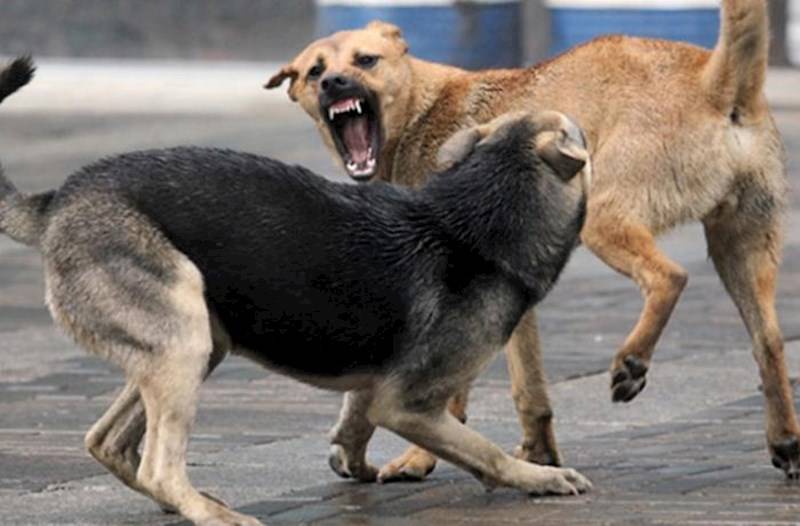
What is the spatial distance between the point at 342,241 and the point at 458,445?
65 cm

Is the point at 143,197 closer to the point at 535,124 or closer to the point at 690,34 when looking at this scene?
the point at 535,124

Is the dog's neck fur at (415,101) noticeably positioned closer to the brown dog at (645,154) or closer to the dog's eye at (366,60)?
the brown dog at (645,154)

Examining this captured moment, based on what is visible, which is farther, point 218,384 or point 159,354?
point 218,384

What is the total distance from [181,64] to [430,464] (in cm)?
2025

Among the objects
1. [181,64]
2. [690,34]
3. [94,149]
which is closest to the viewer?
[94,149]

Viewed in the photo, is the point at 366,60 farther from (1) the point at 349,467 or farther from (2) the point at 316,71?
(1) the point at 349,467

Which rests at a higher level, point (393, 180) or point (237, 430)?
point (393, 180)

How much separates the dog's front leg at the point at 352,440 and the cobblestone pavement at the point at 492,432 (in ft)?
0.19

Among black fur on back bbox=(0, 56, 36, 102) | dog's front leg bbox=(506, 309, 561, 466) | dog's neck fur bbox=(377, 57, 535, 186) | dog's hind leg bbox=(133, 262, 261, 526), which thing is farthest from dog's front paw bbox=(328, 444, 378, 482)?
black fur on back bbox=(0, 56, 36, 102)

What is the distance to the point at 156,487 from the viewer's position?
6.38 metres

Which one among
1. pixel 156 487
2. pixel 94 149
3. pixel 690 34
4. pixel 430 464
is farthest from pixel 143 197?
pixel 690 34

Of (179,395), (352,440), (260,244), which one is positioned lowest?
(352,440)

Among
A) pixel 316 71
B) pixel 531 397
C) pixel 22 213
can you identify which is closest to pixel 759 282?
pixel 531 397

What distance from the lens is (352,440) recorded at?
7.16m
